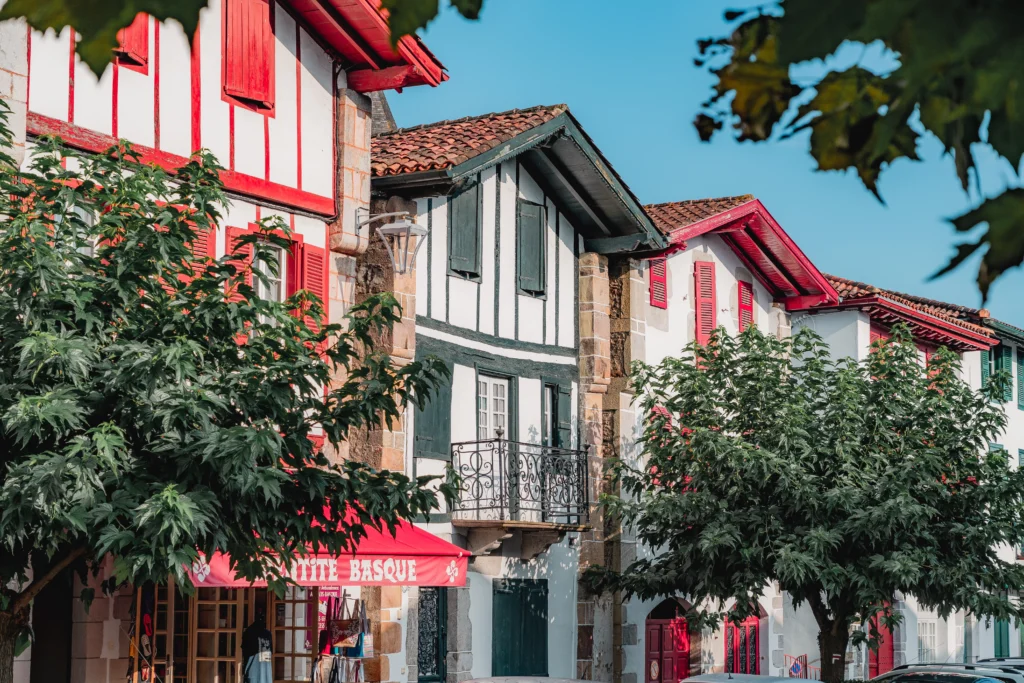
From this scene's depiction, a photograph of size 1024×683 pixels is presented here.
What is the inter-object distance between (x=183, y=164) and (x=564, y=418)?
8.24 m

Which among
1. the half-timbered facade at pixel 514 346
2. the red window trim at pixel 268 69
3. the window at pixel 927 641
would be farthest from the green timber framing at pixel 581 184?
the window at pixel 927 641

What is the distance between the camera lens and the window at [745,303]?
26828 millimetres

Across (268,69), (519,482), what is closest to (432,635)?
(519,482)

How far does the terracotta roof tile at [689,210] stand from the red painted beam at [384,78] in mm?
7081

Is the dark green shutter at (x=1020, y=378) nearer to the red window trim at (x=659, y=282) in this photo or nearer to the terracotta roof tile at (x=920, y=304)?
the terracotta roof tile at (x=920, y=304)

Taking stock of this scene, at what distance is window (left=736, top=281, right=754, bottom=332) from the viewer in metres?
26.8

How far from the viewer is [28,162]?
14172 mm

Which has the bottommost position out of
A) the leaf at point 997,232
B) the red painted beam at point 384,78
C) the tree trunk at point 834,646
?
the tree trunk at point 834,646

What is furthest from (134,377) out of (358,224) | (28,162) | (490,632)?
(490,632)

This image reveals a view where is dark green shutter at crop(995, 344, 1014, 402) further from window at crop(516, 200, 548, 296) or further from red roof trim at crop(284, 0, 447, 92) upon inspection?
red roof trim at crop(284, 0, 447, 92)

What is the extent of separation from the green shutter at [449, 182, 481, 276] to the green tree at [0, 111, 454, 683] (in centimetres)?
812

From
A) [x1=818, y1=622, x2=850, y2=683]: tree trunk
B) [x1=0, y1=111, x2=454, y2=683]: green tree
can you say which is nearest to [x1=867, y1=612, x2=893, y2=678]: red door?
[x1=818, y1=622, x2=850, y2=683]: tree trunk

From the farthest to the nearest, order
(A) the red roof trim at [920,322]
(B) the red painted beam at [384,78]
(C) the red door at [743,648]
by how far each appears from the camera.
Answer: (A) the red roof trim at [920,322], (C) the red door at [743,648], (B) the red painted beam at [384,78]

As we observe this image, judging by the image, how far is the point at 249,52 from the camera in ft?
54.4
